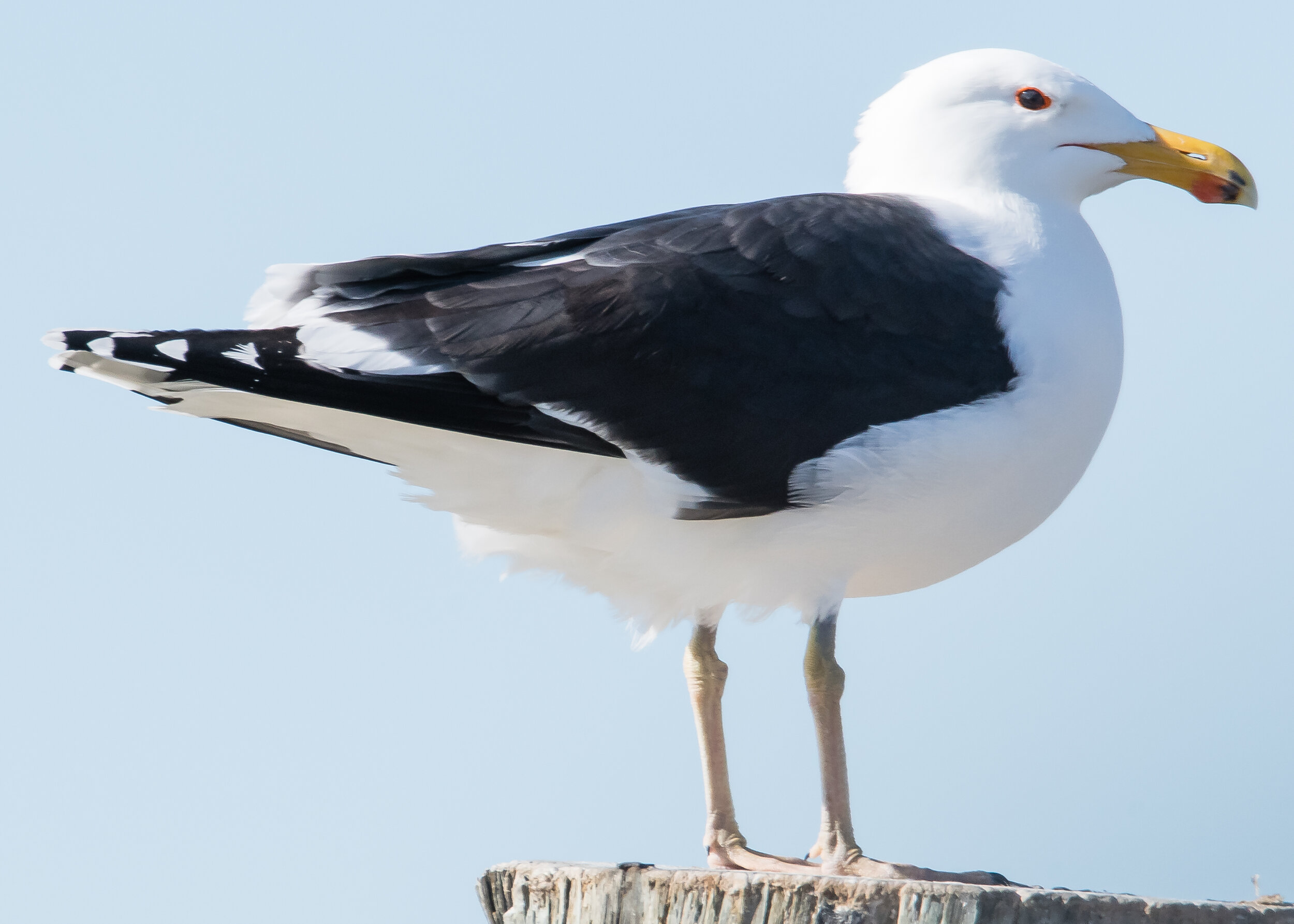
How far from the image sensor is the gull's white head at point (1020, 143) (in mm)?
5230

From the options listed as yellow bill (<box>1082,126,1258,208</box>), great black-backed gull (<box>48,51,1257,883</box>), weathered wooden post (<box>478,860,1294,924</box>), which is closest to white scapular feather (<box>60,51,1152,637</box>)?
great black-backed gull (<box>48,51,1257,883</box>)

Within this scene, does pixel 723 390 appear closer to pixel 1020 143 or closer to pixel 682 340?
pixel 682 340

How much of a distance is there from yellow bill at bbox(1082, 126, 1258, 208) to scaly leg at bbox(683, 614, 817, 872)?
2.40 metres

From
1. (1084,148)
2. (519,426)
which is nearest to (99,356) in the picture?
(519,426)

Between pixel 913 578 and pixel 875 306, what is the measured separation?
0.97 metres

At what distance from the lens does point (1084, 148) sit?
5.34m

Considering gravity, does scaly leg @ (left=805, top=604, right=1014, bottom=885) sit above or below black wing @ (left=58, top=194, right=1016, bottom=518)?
below

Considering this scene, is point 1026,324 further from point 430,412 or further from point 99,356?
point 99,356

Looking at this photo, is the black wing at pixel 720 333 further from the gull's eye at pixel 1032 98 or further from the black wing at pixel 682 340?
the gull's eye at pixel 1032 98

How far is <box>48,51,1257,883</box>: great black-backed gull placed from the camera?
13.5 feet

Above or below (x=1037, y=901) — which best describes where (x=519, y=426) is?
above

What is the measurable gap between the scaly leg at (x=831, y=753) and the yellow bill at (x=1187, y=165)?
219 cm

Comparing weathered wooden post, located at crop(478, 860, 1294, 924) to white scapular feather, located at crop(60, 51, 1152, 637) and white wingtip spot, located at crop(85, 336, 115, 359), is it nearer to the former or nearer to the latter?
white scapular feather, located at crop(60, 51, 1152, 637)

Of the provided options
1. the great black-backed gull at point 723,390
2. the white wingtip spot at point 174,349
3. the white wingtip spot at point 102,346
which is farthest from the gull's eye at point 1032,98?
the white wingtip spot at point 102,346
